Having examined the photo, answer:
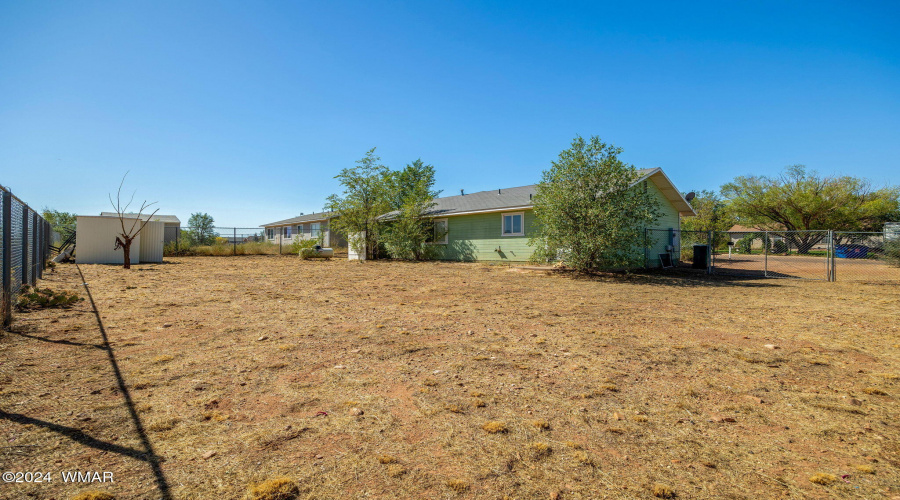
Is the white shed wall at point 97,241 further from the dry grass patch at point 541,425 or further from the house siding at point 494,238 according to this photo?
the dry grass patch at point 541,425

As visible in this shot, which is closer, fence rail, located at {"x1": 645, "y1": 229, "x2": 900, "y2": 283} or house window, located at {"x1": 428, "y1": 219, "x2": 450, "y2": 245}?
fence rail, located at {"x1": 645, "y1": 229, "x2": 900, "y2": 283}

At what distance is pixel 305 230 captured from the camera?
28797 mm

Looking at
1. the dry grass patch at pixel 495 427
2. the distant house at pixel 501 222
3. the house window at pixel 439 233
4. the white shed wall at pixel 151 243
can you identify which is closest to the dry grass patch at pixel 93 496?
the dry grass patch at pixel 495 427

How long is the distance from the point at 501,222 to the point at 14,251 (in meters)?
14.4

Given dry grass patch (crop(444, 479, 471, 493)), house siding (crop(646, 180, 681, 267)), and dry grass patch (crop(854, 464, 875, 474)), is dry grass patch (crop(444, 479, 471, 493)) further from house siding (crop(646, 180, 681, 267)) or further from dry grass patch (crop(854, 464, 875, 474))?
house siding (crop(646, 180, 681, 267))

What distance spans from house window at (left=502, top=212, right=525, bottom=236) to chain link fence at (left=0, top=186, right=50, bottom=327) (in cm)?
1417

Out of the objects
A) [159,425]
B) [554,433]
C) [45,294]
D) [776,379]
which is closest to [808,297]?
[776,379]

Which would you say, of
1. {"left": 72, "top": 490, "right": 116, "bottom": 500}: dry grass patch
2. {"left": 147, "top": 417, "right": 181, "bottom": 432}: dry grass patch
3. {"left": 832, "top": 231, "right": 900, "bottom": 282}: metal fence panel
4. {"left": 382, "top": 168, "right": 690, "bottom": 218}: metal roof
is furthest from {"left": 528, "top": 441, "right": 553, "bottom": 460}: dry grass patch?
{"left": 382, "top": 168, "right": 690, "bottom": 218}: metal roof

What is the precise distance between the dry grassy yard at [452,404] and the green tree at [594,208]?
557cm

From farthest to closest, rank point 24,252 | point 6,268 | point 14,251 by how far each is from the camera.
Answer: point 24,252 → point 14,251 → point 6,268

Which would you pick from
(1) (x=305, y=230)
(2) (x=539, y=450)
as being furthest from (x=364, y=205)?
(2) (x=539, y=450)

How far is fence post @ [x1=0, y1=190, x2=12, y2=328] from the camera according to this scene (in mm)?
4621

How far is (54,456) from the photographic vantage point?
2080 mm

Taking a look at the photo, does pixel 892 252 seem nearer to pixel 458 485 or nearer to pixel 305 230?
pixel 458 485
